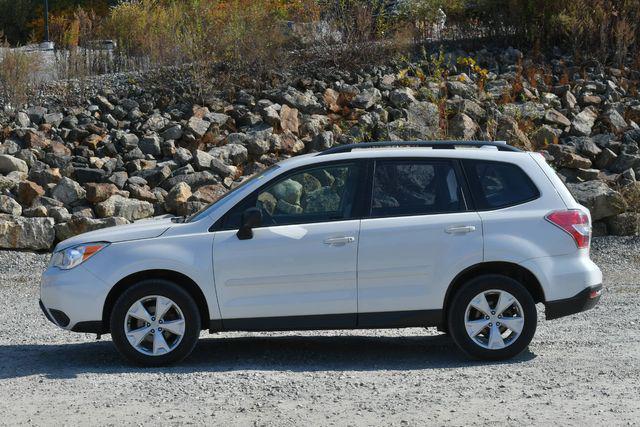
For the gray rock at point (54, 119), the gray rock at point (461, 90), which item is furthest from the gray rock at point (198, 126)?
the gray rock at point (461, 90)

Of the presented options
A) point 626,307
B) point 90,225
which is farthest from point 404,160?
point 90,225

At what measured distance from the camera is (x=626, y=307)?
36.8 feet

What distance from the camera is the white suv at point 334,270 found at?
847 cm

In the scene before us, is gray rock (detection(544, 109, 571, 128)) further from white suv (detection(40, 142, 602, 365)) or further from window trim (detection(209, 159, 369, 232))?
window trim (detection(209, 159, 369, 232))

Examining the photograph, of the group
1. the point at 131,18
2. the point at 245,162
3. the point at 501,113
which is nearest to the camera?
the point at 245,162

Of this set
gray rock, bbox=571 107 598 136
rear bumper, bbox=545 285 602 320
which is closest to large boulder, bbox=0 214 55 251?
rear bumper, bbox=545 285 602 320

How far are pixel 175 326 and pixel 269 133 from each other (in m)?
10.4

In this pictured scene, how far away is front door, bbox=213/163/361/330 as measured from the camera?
8.46 metres

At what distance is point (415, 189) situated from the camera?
343 inches

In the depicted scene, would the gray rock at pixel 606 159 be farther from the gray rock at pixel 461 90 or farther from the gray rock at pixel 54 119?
the gray rock at pixel 54 119

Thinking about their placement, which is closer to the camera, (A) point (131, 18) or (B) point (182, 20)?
(B) point (182, 20)

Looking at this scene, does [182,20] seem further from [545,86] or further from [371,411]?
[371,411]

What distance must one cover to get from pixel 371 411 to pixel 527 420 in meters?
0.99

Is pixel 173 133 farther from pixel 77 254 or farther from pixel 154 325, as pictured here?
pixel 154 325
